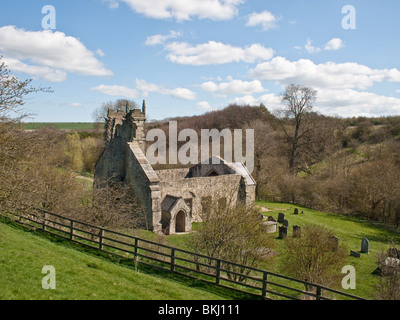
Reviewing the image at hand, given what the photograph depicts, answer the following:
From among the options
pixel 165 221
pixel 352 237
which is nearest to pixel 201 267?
pixel 165 221

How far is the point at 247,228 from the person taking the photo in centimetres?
1339

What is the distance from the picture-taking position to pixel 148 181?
1955 cm

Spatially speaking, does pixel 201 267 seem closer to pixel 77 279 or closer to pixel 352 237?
pixel 77 279

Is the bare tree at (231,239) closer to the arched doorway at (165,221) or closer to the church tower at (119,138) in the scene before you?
the arched doorway at (165,221)

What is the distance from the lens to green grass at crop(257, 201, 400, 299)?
53.5 feet

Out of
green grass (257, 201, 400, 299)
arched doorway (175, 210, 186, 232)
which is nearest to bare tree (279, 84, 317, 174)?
green grass (257, 201, 400, 299)

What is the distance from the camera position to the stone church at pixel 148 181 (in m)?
19.6

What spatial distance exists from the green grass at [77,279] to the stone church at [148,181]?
722 cm

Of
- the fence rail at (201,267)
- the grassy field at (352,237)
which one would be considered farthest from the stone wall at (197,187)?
the fence rail at (201,267)

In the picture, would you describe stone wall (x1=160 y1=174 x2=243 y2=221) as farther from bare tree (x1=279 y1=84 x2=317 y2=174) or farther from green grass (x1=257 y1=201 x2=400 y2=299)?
bare tree (x1=279 y1=84 x2=317 y2=174)
